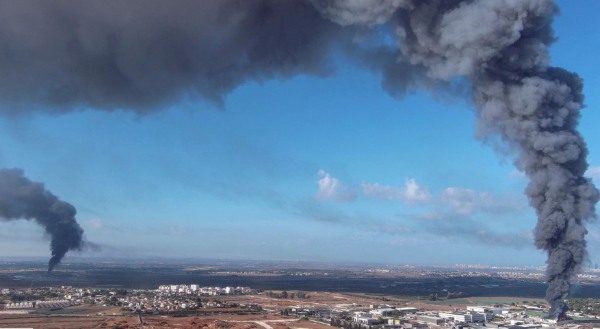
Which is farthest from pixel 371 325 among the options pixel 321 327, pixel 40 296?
pixel 40 296

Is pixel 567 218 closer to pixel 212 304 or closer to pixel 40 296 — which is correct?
pixel 212 304

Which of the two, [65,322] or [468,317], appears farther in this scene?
[468,317]

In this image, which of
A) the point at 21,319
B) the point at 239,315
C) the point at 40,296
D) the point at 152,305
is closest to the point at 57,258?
the point at 40,296

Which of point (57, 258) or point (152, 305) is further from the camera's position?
point (57, 258)

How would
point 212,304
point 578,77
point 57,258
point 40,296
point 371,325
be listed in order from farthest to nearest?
point 57,258
point 40,296
point 212,304
point 371,325
point 578,77

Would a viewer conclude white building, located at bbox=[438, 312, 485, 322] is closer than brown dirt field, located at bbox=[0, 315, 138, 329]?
No

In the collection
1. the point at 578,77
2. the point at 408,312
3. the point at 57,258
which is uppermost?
the point at 578,77

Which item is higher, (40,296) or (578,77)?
(578,77)

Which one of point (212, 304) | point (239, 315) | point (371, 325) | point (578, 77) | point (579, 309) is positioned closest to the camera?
point (578, 77)

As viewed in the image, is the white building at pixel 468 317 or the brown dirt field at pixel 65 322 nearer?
the brown dirt field at pixel 65 322
